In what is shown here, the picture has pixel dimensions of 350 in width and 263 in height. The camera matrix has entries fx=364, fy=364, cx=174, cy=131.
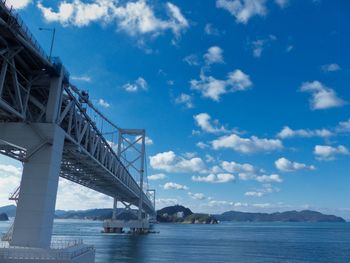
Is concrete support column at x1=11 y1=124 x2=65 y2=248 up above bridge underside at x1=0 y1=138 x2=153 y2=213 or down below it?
below

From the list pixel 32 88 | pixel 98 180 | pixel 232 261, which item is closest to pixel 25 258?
pixel 32 88

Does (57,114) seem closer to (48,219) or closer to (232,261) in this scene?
(48,219)

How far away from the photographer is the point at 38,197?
76.4 ft

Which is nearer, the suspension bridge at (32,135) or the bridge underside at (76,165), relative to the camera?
the suspension bridge at (32,135)

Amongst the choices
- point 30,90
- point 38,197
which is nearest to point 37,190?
point 38,197

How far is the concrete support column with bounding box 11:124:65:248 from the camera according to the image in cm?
2288

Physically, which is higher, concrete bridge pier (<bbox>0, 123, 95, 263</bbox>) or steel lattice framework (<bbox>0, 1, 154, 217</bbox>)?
steel lattice framework (<bbox>0, 1, 154, 217</bbox>)

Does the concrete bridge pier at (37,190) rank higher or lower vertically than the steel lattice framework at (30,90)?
lower

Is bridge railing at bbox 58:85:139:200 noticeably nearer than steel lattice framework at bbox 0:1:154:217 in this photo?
No

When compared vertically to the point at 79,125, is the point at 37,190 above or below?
below

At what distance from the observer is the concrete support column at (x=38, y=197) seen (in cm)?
2288

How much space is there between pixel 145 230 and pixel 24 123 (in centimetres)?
9122

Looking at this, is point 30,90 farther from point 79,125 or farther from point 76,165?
point 76,165

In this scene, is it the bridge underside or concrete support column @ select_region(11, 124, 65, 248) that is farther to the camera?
the bridge underside
